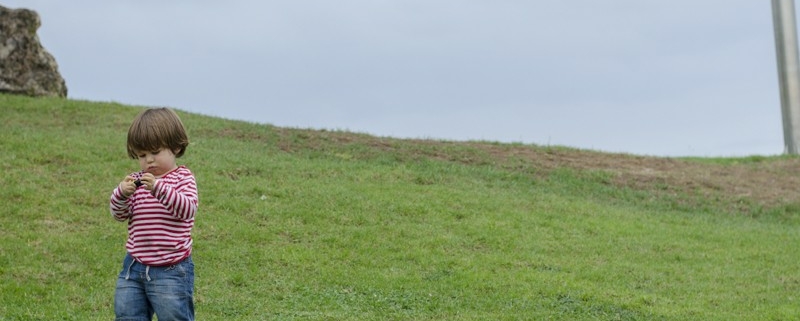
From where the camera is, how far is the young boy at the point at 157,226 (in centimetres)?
602

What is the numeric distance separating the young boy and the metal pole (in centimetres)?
2607

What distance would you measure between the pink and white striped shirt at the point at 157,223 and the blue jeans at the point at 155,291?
2.4 inches

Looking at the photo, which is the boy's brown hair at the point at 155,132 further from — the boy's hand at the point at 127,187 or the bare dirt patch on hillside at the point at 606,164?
the bare dirt patch on hillside at the point at 606,164

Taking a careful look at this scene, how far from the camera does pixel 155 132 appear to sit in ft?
19.7

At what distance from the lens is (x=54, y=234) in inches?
503

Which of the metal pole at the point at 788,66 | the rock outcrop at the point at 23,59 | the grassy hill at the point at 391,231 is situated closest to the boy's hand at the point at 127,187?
the grassy hill at the point at 391,231

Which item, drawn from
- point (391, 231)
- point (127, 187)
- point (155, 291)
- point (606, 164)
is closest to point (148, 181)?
point (127, 187)

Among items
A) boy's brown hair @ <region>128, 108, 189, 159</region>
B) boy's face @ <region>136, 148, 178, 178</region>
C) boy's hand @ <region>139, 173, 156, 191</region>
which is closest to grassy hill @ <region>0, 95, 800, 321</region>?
boy's face @ <region>136, 148, 178, 178</region>

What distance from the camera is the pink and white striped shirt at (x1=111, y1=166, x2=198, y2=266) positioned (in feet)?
19.8

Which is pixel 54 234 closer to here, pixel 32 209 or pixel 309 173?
pixel 32 209

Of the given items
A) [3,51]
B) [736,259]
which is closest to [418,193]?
[736,259]

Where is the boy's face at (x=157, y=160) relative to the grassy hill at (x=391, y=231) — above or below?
above

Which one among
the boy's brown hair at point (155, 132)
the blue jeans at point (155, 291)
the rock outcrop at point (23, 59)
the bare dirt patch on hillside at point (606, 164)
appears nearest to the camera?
the boy's brown hair at point (155, 132)

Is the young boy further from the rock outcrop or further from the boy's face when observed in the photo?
the rock outcrop
